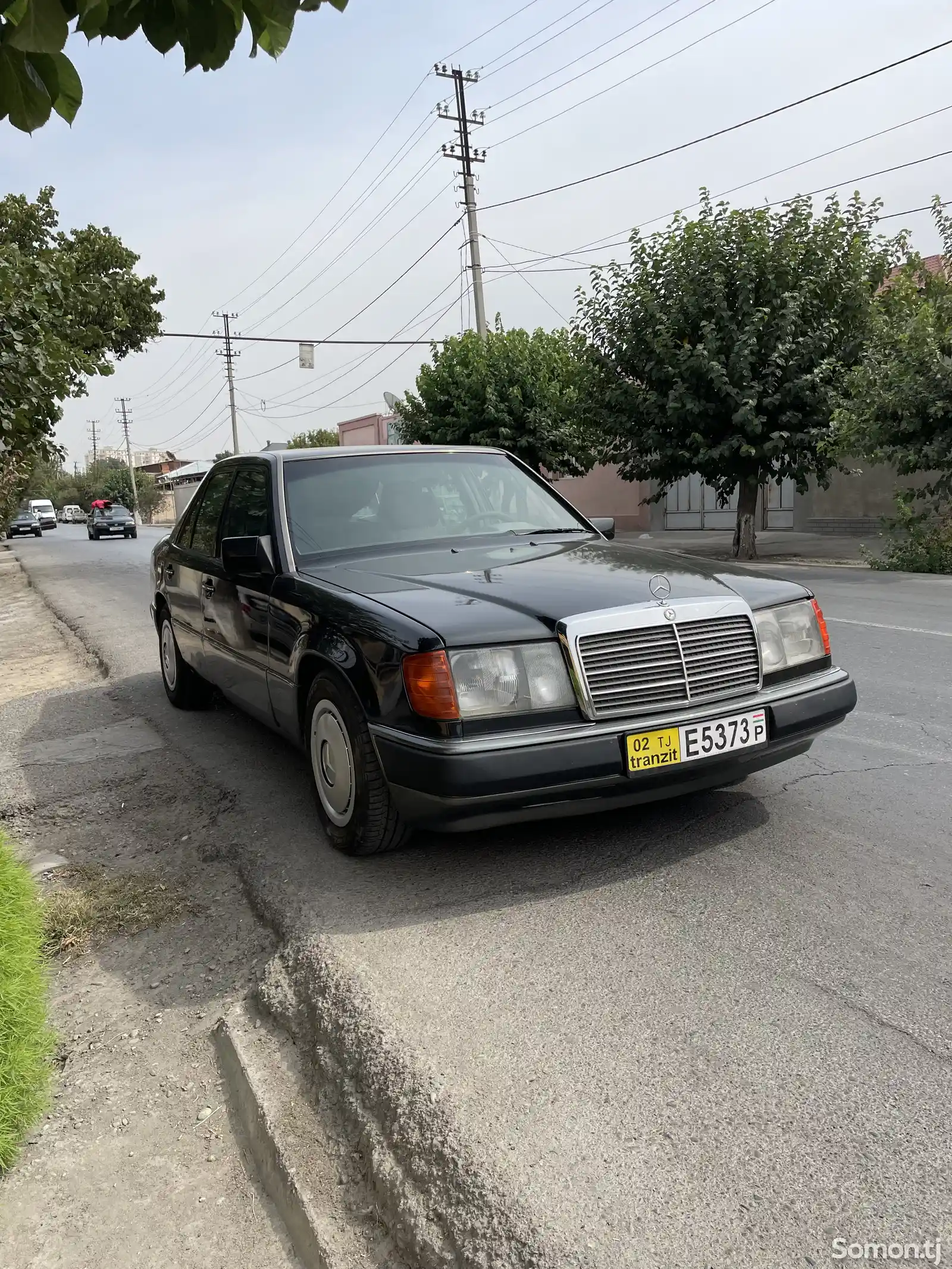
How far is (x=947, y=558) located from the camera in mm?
14586

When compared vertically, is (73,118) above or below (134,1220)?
above

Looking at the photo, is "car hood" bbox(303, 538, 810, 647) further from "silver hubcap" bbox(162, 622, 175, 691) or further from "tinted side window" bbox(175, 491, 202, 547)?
"silver hubcap" bbox(162, 622, 175, 691)

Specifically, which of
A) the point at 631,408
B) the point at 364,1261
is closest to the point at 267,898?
the point at 364,1261

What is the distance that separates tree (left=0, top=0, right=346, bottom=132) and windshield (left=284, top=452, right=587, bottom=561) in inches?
93.8

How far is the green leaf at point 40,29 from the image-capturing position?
1.84 metres

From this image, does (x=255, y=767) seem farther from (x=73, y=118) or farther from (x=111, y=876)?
(x=73, y=118)

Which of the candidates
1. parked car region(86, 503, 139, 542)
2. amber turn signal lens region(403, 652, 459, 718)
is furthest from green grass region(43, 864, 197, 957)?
parked car region(86, 503, 139, 542)

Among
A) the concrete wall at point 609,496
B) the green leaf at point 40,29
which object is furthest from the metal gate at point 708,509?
the green leaf at point 40,29

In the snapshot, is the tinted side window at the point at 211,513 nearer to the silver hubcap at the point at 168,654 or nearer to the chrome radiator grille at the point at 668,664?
the silver hubcap at the point at 168,654

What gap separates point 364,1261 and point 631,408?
17.0m

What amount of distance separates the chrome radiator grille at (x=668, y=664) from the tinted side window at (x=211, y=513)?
294 centimetres

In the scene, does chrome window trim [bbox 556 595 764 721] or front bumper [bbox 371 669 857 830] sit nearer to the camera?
front bumper [bbox 371 669 857 830]

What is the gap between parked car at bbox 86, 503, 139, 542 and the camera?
47.5 meters

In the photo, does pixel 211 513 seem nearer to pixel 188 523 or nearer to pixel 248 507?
pixel 188 523
